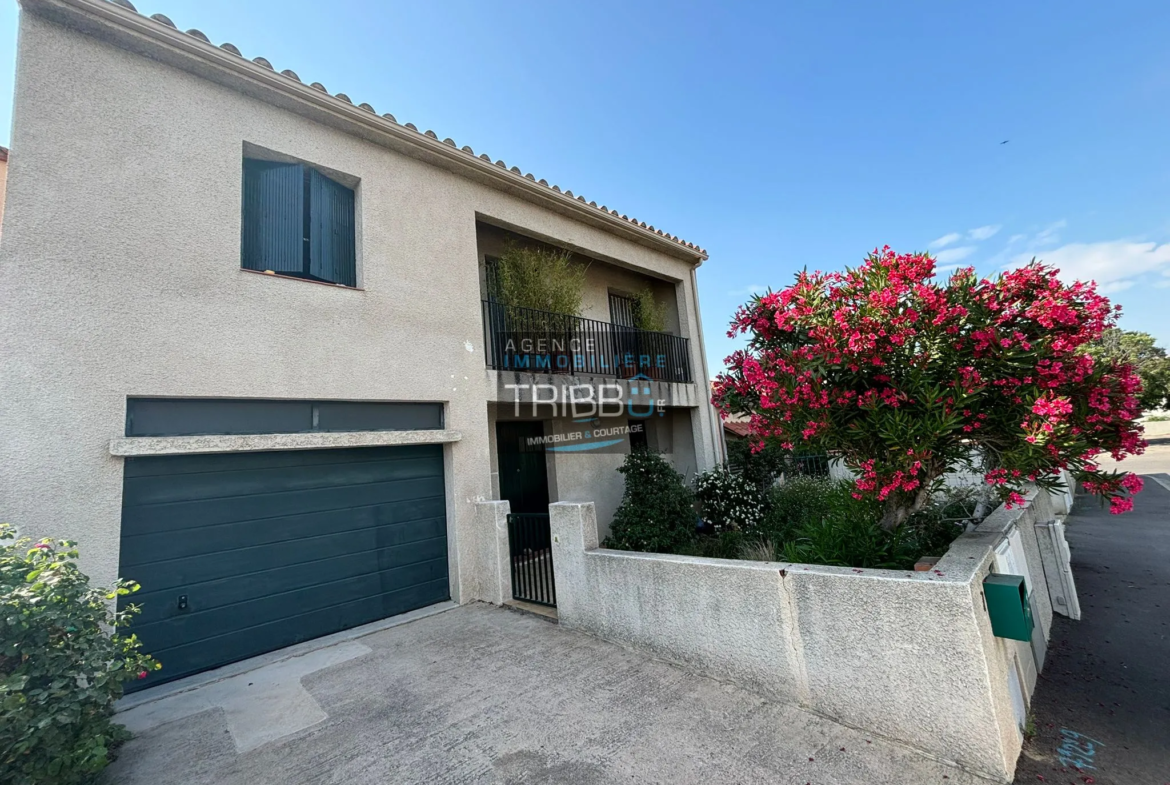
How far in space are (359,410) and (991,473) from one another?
608 centimetres

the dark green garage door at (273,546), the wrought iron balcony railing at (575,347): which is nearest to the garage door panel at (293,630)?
the dark green garage door at (273,546)

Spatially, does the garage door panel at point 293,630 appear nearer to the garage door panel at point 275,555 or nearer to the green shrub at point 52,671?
the garage door panel at point 275,555

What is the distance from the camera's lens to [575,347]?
834 centimetres

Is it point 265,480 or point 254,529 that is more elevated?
point 265,480

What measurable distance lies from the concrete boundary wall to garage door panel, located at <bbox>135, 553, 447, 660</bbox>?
2.74 m

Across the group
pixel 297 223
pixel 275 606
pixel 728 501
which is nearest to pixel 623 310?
pixel 728 501

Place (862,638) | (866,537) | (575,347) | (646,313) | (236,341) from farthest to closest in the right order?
(646,313) < (575,347) < (236,341) < (866,537) < (862,638)

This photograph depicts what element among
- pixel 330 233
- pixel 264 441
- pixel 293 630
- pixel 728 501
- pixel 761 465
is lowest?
pixel 293 630

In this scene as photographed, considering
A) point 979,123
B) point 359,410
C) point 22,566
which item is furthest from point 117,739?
point 979,123

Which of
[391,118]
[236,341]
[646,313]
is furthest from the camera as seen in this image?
[646,313]

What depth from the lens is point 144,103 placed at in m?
4.57

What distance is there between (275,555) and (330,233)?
3.85 metres

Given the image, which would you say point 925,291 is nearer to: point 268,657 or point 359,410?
point 359,410

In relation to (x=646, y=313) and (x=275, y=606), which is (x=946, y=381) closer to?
(x=275, y=606)
